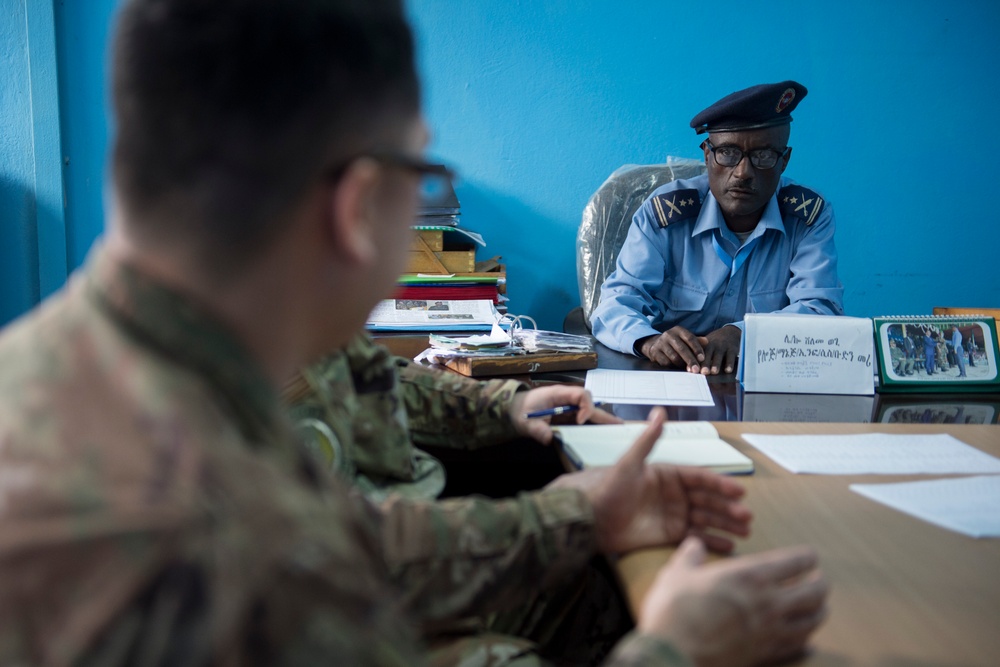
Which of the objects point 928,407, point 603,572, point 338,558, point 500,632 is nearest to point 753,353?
point 928,407

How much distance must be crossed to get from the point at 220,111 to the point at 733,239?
2.14 meters

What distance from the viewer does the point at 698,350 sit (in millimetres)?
1693

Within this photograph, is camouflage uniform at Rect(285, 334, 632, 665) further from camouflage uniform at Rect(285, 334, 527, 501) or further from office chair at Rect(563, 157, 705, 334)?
office chair at Rect(563, 157, 705, 334)

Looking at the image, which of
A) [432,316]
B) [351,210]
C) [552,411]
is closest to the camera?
[351,210]

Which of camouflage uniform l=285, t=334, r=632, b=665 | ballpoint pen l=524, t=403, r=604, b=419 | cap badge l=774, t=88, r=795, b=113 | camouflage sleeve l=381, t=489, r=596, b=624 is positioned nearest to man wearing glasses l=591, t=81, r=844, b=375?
cap badge l=774, t=88, r=795, b=113

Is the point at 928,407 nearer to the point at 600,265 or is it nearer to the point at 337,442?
the point at 337,442

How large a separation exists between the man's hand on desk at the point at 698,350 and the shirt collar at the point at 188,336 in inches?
52.5

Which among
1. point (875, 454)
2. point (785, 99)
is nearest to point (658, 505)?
point (875, 454)

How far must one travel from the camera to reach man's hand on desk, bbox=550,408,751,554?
2.57 ft

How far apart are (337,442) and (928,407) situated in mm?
1090

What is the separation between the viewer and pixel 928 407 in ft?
4.58

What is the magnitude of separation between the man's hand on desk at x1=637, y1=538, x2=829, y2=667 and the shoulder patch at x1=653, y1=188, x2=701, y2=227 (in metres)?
1.79

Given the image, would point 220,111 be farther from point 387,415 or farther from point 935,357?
point 935,357

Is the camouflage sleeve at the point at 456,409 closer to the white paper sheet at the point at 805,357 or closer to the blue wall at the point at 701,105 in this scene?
the white paper sheet at the point at 805,357
